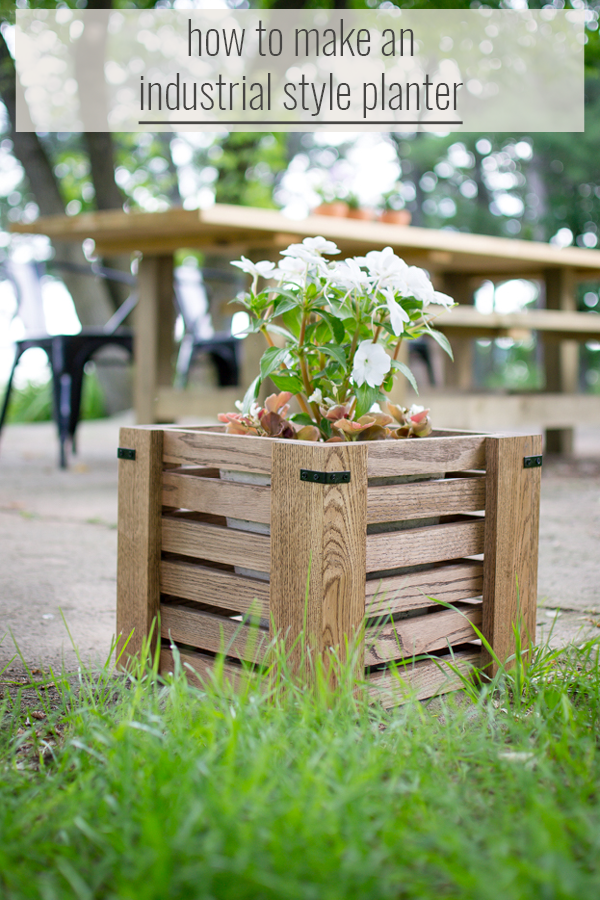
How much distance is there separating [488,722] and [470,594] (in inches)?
11.1

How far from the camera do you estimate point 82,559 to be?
2.19m

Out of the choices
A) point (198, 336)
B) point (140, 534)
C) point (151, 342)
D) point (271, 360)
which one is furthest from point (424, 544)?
point (198, 336)

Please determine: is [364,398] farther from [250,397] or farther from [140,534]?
[140,534]

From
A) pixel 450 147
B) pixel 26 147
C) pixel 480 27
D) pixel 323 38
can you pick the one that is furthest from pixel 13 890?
pixel 450 147

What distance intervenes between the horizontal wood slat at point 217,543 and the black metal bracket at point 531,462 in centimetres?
47

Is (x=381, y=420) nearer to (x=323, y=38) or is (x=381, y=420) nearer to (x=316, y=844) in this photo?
(x=316, y=844)

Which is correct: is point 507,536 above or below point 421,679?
above

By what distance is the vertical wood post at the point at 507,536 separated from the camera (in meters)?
1.29

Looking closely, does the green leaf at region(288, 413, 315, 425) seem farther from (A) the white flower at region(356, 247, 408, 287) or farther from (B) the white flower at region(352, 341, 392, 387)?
(A) the white flower at region(356, 247, 408, 287)

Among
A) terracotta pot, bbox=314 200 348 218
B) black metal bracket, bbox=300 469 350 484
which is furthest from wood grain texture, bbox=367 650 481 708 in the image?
terracotta pot, bbox=314 200 348 218

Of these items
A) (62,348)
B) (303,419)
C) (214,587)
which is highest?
(62,348)

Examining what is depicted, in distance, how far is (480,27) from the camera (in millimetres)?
8953

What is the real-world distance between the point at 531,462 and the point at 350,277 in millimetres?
447

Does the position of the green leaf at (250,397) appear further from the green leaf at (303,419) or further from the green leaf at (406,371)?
the green leaf at (406,371)
